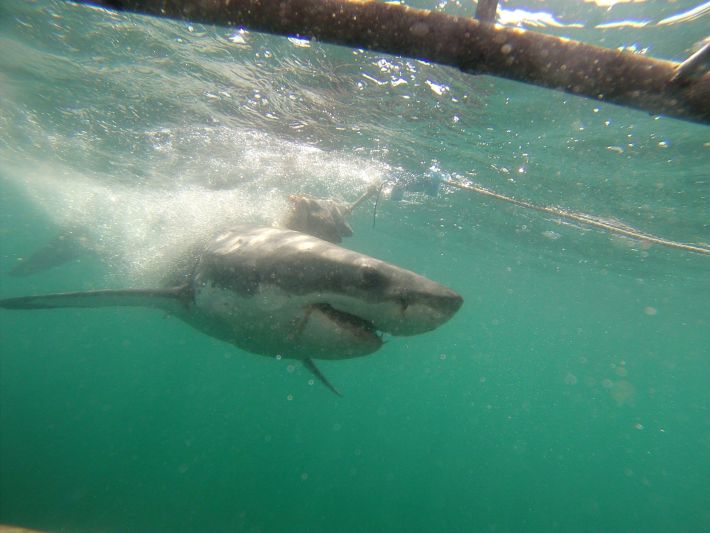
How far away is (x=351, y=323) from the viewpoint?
138 inches

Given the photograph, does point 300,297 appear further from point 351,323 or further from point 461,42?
point 461,42

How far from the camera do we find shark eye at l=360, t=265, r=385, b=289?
3.37m

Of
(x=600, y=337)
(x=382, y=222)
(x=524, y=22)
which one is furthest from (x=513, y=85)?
(x=600, y=337)

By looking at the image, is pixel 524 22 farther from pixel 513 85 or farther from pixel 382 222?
pixel 382 222

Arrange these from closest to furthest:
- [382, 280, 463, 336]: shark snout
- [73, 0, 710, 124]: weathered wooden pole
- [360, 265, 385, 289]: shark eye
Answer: [73, 0, 710, 124]: weathered wooden pole → [382, 280, 463, 336]: shark snout → [360, 265, 385, 289]: shark eye

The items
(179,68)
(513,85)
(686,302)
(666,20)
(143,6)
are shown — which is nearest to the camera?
(143,6)

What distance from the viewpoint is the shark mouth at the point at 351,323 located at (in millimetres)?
3443

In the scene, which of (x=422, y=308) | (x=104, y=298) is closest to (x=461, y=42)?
(x=422, y=308)

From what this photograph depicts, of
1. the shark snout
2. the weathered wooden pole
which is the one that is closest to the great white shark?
the shark snout

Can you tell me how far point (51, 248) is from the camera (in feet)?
66.2

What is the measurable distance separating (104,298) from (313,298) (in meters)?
3.49

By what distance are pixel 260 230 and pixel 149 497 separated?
20.0 metres

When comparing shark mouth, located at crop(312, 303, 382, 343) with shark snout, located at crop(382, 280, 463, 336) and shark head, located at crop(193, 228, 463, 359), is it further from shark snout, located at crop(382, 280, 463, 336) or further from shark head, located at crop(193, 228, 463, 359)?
shark snout, located at crop(382, 280, 463, 336)

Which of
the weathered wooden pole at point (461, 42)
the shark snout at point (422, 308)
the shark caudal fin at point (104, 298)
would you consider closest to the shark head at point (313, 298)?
the shark snout at point (422, 308)
